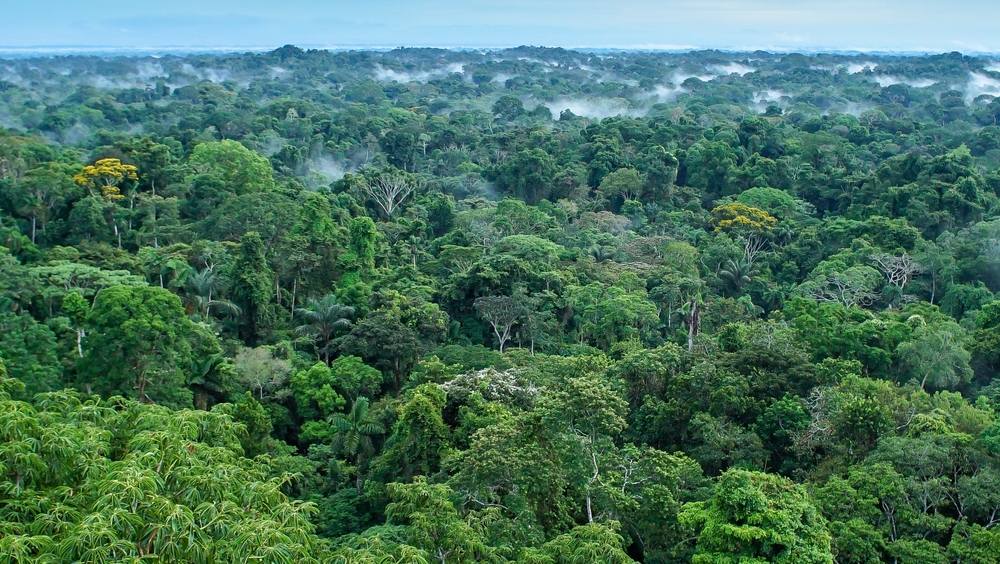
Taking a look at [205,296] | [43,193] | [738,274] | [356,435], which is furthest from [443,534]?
[43,193]

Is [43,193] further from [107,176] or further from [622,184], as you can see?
[622,184]

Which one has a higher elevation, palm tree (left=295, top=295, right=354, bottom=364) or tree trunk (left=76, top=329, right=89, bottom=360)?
tree trunk (left=76, top=329, right=89, bottom=360)

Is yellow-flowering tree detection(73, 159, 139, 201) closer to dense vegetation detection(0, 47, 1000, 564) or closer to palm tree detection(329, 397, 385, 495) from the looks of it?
Result: dense vegetation detection(0, 47, 1000, 564)

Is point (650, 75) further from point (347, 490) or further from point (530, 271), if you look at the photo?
point (347, 490)

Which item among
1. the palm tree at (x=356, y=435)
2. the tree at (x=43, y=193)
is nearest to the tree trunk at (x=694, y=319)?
the palm tree at (x=356, y=435)

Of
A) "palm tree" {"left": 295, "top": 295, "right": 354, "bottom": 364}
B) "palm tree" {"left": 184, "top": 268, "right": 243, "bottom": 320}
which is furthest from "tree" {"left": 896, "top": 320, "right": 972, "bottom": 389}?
"palm tree" {"left": 184, "top": 268, "right": 243, "bottom": 320}

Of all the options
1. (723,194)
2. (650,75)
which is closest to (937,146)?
(723,194)
